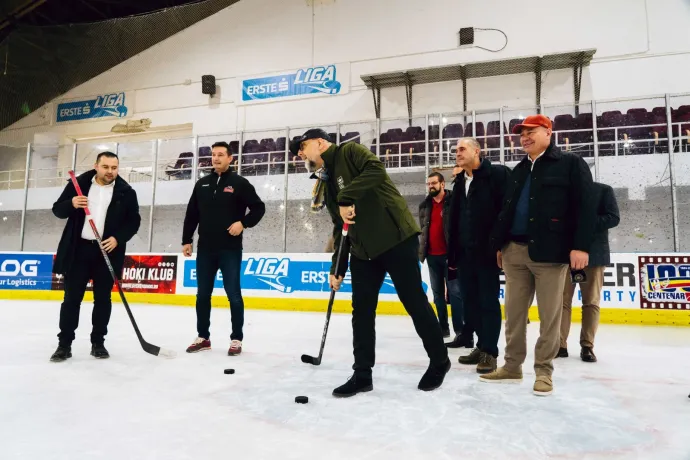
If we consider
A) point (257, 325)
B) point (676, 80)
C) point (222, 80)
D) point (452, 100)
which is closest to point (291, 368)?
point (257, 325)

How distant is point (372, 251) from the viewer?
2.03 metres

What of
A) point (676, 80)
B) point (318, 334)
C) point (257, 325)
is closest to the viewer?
point (318, 334)

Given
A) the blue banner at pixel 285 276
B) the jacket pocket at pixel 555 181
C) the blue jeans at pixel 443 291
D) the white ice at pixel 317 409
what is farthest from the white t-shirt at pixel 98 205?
the blue banner at pixel 285 276

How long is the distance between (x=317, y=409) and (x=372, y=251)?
720 mm

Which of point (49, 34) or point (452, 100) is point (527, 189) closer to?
point (452, 100)

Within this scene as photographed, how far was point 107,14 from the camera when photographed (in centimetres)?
1332

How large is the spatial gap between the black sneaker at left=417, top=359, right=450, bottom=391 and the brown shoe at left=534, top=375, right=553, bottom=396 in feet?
1.37

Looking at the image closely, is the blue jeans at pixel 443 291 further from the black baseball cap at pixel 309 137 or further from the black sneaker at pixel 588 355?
the black baseball cap at pixel 309 137

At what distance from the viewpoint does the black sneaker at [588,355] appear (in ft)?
9.45

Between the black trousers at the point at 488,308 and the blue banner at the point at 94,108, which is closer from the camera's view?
the black trousers at the point at 488,308

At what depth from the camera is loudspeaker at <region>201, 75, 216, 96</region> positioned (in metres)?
12.2

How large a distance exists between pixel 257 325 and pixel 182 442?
319 centimetres

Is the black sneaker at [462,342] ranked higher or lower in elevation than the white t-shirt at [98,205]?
lower

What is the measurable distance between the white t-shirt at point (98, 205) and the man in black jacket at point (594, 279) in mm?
3191
